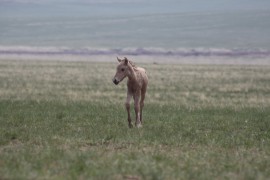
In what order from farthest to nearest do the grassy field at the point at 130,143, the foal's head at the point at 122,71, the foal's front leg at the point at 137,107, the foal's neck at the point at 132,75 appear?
the foal's front leg at the point at 137,107 < the foal's neck at the point at 132,75 < the foal's head at the point at 122,71 < the grassy field at the point at 130,143

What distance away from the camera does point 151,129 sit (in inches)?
559

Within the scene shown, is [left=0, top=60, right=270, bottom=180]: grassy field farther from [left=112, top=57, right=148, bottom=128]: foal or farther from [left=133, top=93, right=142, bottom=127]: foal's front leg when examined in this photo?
[left=112, top=57, right=148, bottom=128]: foal

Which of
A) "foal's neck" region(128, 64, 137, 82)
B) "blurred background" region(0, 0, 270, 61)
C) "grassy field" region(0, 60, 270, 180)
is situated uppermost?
"foal's neck" region(128, 64, 137, 82)

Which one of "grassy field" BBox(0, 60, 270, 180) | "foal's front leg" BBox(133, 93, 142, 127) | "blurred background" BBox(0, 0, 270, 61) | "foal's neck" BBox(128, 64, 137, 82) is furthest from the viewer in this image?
"blurred background" BBox(0, 0, 270, 61)

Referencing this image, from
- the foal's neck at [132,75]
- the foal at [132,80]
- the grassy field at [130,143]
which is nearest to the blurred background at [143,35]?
the grassy field at [130,143]

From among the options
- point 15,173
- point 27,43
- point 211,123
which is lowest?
point 27,43

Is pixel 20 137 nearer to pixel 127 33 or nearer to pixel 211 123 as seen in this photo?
pixel 211 123

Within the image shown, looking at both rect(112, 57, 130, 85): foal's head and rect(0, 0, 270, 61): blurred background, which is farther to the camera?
rect(0, 0, 270, 61): blurred background

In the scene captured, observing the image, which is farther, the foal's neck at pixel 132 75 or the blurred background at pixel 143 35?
the blurred background at pixel 143 35

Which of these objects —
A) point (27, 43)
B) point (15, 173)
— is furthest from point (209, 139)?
point (27, 43)

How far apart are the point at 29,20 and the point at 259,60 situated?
86018 millimetres

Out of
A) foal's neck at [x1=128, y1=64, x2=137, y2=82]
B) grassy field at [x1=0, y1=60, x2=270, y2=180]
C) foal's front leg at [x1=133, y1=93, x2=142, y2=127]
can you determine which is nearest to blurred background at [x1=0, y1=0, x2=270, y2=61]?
grassy field at [x1=0, y1=60, x2=270, y2=180]

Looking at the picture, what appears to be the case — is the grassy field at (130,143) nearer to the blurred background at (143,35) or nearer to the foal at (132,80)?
the foal at (132,80)

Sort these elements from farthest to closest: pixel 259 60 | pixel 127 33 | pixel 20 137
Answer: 1. pixel 127 33
2. pixel 259 60
3. pixel 20 137
